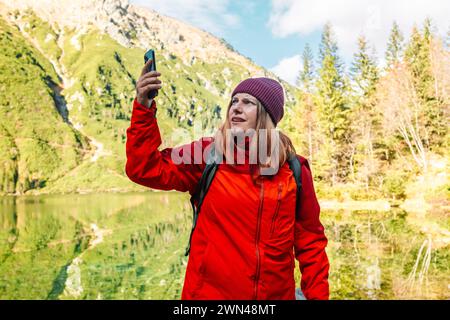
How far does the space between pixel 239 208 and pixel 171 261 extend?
14.7m

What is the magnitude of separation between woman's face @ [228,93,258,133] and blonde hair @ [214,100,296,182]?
2 cm

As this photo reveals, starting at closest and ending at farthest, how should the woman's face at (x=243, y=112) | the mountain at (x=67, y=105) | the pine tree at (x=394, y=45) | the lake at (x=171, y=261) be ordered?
the woman's face at (x=243, y=112) → the lake at (x=171, y=261) → the pine tree at (x=394, y=45) → the mountain at (x=67, y=105)

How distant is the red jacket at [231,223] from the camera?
203 centimetres

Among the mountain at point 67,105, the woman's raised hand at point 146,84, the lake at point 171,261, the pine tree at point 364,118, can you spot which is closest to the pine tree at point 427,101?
the pine tree at point 364,118

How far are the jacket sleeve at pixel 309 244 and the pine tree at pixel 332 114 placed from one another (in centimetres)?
3360

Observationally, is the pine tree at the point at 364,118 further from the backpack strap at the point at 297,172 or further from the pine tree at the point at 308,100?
the backpack strap at the point at 297,172

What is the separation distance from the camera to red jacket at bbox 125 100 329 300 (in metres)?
2.03

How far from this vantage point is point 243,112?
2348mm

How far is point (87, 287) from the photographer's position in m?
12.6

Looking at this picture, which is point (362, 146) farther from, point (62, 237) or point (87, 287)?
point (87, 287)

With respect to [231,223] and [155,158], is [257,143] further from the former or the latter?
[155,158]

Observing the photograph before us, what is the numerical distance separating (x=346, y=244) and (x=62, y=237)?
17.8 m

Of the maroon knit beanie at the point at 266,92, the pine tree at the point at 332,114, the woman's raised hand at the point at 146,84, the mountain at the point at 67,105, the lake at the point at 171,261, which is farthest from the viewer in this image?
the mountain at the point at 67,105
